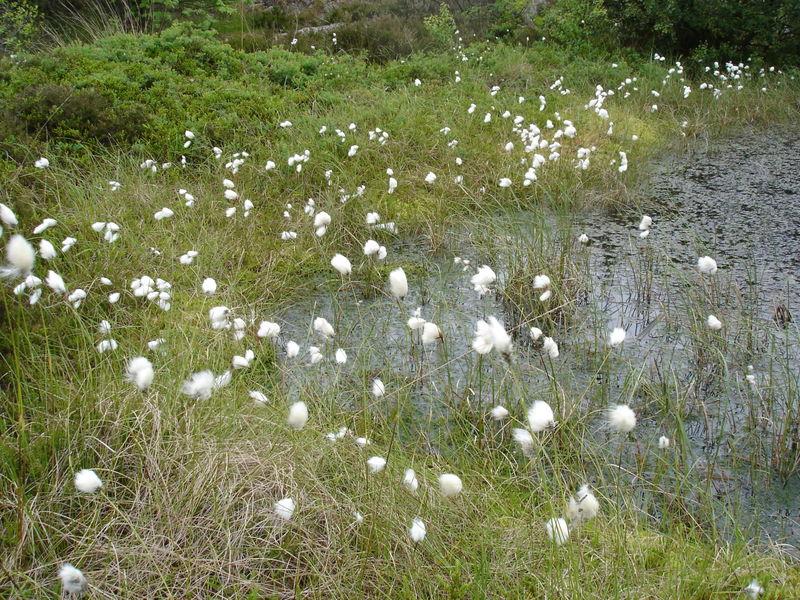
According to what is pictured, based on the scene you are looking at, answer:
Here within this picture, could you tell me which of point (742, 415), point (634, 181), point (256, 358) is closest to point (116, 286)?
point (256, 358)

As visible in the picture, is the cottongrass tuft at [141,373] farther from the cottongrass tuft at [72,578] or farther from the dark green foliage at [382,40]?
the dark green foliage at [382,40]

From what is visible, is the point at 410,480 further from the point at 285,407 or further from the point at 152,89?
the point at 152,89

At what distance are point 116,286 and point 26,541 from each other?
2.03 metres

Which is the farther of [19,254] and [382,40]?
[382,40]

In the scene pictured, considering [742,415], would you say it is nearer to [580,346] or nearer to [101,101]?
[580,346]

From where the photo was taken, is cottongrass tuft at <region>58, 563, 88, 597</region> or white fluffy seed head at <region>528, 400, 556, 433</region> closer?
cottongrass tuft at <region>58, 563, 88, 597</region>

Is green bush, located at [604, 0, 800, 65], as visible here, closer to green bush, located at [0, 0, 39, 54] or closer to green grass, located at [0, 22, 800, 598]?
green grass, located at [0, 22, 800, 598]

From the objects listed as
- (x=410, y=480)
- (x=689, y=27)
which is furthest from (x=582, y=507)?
(x=689, y=27)

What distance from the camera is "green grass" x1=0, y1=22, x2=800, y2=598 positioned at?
6.18 ft

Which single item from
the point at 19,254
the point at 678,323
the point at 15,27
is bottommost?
the point at 678,323

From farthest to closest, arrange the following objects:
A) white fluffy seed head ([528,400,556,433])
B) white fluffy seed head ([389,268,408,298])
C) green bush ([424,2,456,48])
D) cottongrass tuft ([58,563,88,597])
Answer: green bush ([424,2,456,48]), white fluffy seed head ([389,268,408,298]), white fluffy seed head ([528,400,556,433]), cottongrass tuft ([58,563,88,597])

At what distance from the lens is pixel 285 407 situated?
2.75 m

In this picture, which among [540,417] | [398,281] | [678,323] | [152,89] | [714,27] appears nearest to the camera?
[540,417]

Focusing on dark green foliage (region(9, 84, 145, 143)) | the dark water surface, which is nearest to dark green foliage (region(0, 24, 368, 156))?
dark green foliage (region(9, 84, 145, 143))
